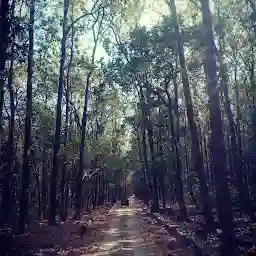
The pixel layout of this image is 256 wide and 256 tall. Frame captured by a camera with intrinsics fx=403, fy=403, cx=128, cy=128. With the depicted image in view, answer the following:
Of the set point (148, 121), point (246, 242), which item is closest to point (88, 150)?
point (148, 121)

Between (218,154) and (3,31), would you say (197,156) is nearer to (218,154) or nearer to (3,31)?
(218,154)

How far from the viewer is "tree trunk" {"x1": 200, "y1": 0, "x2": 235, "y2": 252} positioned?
10.8m

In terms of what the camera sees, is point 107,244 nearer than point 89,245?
No

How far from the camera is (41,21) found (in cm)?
2097

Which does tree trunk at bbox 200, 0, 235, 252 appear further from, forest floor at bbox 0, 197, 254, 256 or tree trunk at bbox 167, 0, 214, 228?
tree trunk at bbox 167, 0, 214, 228

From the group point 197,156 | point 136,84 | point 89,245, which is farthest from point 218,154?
point 136,84

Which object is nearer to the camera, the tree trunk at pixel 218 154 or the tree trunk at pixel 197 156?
the tree trunk at pixel 218 154

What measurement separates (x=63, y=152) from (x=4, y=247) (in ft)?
46.5

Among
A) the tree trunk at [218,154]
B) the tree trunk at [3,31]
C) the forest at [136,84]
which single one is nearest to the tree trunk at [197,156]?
the forest at [136,84]

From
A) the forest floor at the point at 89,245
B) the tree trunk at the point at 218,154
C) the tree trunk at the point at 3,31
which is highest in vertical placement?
the tree trunk at the point at 3,31

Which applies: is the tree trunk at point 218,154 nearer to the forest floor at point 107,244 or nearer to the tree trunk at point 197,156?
the forest floor at point 107,244

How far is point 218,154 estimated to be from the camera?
11391 millimetres

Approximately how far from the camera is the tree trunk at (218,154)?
35.5 feet

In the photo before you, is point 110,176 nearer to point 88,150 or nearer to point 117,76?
point 88,150
